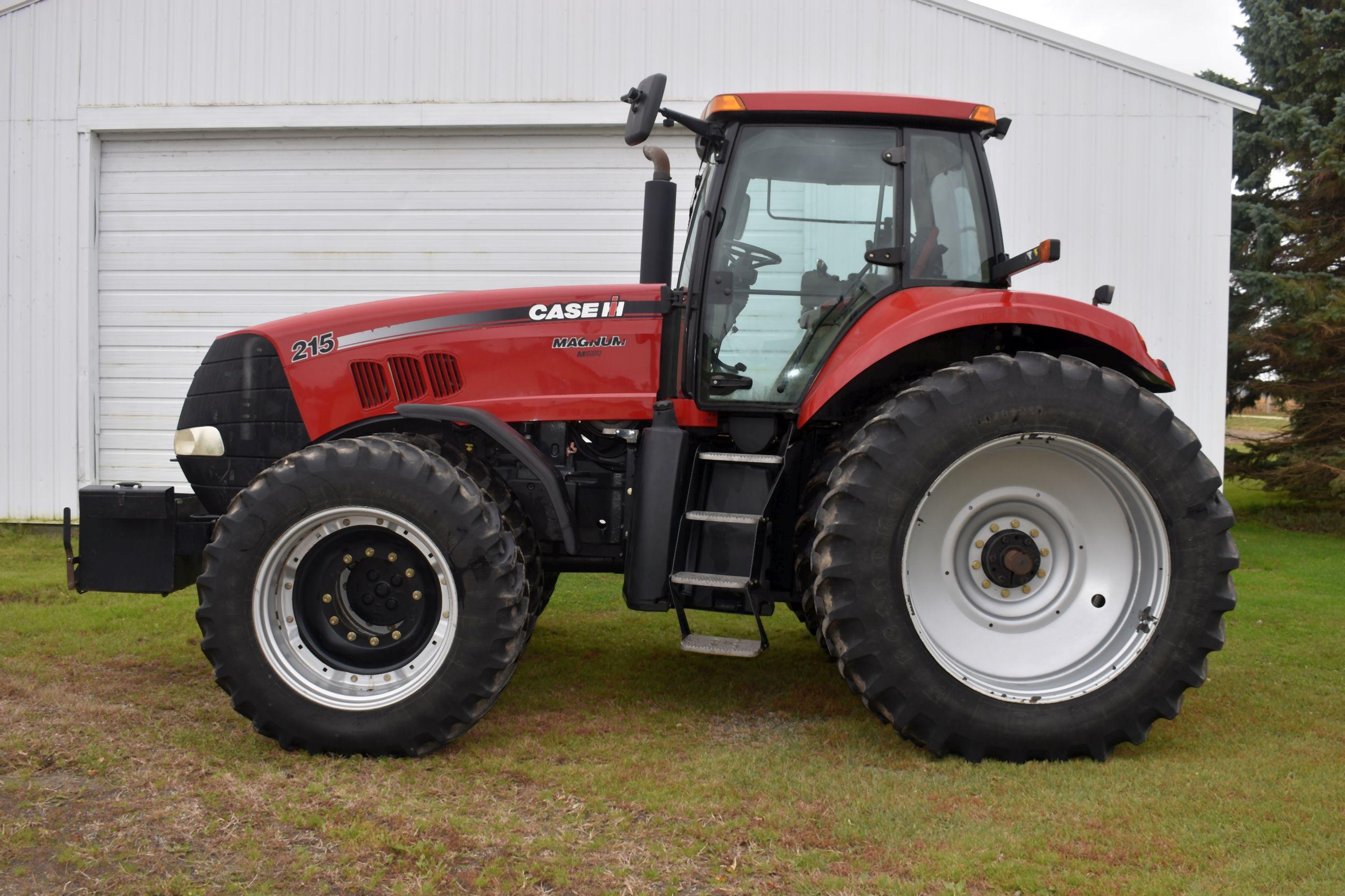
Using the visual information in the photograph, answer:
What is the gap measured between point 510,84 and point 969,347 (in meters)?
5.45

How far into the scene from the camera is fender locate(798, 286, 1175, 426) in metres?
3.42

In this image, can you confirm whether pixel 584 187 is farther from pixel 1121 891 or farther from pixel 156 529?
pixel 1121 891

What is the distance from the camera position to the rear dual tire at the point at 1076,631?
3287 mm

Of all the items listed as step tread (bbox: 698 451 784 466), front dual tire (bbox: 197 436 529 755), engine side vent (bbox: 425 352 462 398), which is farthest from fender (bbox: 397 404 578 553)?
step tread (bbox: 698 451 784 466)

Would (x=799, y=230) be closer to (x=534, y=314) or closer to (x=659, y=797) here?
(x=534, y=314)

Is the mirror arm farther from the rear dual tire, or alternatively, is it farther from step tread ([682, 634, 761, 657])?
step tread ([682, 634, 761, 657])

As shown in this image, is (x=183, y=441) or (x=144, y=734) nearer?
(x=144, y=734)

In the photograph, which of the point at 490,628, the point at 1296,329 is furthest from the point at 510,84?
the point at 1296,329

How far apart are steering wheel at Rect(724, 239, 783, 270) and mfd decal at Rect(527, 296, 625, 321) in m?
0.46

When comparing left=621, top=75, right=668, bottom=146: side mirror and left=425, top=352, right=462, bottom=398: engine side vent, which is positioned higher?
left=621, top=75, right=668, bottom=146: side mirror

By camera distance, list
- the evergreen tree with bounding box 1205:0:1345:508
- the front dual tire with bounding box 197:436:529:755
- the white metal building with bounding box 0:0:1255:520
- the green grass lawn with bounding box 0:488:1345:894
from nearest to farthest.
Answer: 1. the green grass lawn with bounding box 0:488:1345:894
2. the front dual tire with bounding box 197:436:529:755
3. the white metal building with bounding box 0:0:1255:520
4. the evergreen tree with bounding box 1205:0:1345:508

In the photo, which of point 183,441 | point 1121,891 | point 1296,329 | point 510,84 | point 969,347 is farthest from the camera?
point 1296,329

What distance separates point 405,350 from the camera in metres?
3.93

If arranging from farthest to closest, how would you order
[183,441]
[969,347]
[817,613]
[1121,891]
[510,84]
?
1. [510,84]
2. [183,441]
3. [969,347]
4. [817,613]
5. [1121,891]
